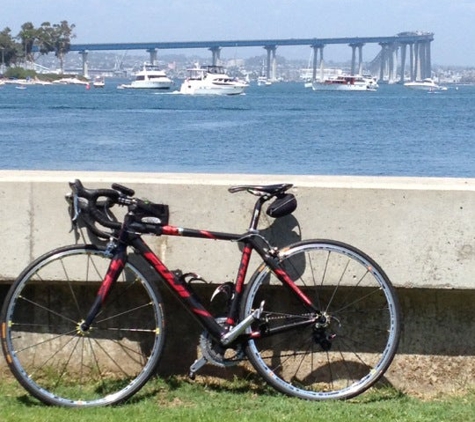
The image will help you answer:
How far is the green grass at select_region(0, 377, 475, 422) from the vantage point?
4855mm

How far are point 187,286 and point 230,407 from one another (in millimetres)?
606

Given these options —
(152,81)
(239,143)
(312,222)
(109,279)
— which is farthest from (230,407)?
(152,81)

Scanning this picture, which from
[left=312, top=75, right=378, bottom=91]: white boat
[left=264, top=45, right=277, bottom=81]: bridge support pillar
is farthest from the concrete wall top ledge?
[left=264, top=45, right=277, bottom=81]: bridge support pillar

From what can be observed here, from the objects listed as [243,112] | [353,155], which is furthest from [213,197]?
[243,112]

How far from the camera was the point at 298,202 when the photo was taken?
5355mm

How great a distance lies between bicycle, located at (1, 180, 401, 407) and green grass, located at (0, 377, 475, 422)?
0.10 metres

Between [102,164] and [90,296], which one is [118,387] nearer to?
[90,296]

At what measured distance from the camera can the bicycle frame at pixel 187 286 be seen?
199 inches

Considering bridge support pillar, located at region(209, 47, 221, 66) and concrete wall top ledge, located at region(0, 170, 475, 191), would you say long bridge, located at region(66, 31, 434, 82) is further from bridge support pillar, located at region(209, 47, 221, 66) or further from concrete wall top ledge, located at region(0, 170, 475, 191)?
concrete wall top ledge, located at region(0, 170, 475, 191)

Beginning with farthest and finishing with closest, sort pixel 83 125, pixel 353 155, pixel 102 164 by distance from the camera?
pixel 83 125 < pixel 353 155 < pixel 102 164

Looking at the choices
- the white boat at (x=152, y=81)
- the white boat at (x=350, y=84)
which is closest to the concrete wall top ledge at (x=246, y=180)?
the white boat at (x=152, y=81)

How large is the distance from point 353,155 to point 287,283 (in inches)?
1467

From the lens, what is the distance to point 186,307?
5.09 metres

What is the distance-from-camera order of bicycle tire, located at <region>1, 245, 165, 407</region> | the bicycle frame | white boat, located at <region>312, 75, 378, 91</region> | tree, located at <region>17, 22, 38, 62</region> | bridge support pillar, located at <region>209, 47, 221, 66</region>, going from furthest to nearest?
1. tree, located at <region>17, 22, 38, 62</region>
2. bridge support pillar, located at <region>209, 47, 221, 66</region>
3. white boat, located at <region>312, 75, 378, 91</region>
4. bicycle tire, located at <region>1, 245, 165, 407</region>
5. the bicycle frame
